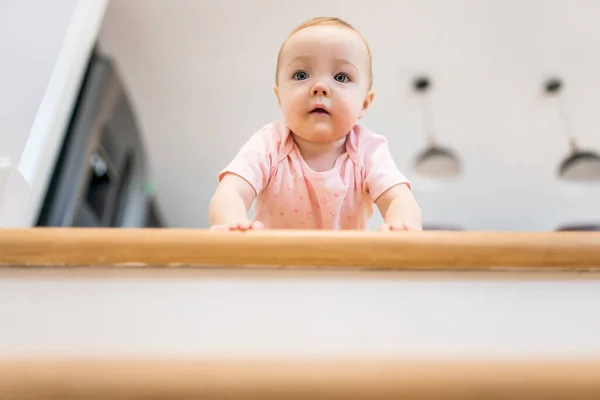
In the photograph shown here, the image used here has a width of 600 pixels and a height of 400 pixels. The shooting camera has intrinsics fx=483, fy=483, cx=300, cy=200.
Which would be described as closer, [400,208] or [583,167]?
[400,208]

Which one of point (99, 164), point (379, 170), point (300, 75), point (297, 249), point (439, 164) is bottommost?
point (297, 249)

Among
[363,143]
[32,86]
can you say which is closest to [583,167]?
[363,143]

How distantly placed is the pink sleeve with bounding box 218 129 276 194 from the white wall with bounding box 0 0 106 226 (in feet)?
1.04

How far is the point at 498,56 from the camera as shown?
7.77ft

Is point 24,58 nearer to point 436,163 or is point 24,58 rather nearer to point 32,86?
point 32,86

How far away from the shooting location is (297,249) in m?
0.43

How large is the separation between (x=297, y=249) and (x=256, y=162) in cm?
29

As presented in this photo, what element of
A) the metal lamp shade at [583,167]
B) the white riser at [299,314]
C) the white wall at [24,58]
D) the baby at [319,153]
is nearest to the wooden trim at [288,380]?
the white riser at [299,314]

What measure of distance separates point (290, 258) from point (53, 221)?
3.69 feet

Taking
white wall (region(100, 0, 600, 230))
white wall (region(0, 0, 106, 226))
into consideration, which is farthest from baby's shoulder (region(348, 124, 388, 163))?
white wall (region(100, 0, 600, 230))

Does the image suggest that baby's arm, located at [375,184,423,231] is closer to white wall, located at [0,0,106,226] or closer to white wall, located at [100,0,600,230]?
white wall, located at [0,0,106,226]

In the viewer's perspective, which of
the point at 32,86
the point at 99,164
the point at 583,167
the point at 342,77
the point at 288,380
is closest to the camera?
the point at 288,380

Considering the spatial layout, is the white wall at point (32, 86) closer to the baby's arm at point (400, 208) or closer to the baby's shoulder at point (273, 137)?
the baby's shoulder at point (273, 137)

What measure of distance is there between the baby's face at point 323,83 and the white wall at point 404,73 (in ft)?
5.07
